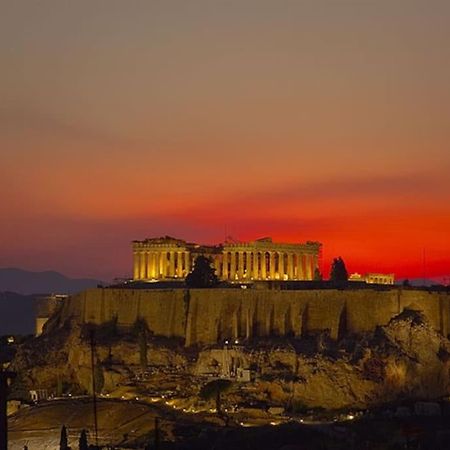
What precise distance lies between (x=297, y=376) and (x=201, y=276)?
18.0m

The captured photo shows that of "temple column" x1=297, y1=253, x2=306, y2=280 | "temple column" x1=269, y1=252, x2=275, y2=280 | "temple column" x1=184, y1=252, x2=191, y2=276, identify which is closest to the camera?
"temple column" x1=269, y1=252, x2=275, y2=280

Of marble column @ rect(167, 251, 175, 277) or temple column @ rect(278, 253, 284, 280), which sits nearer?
temple column @ rect(278, 253, 284, 280)

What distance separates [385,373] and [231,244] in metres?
32.0

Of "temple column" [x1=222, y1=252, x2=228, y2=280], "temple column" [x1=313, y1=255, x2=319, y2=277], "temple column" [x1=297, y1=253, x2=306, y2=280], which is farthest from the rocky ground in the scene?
Answer: "temple column" [x1=313, y1=255, x2=319, y2=277]

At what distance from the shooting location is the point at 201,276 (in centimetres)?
7625

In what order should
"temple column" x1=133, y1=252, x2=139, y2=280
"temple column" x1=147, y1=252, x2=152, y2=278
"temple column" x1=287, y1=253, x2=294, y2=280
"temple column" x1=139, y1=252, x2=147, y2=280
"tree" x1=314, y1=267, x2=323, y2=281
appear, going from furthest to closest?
"temple column" x1=133, y1=252, x2=139, y2=280 < "temple column" x1=139, y1=252, x2=147, y2=280 < "temple column" x1=147, y1=252, x2=152, y2=278 < "temple column" x1=287, y1=253, x2=294, y2=280 < "tree" x1=314, y1=267, x2=323, y2=281

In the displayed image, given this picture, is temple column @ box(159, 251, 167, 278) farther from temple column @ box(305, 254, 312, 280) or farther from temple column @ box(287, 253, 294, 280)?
temple column @ box(305, 254, 312, 280)

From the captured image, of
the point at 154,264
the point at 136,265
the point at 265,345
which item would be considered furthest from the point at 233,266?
the point at 265,345

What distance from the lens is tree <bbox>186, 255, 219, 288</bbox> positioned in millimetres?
75438

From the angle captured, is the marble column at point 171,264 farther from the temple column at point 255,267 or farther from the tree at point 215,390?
the tree at point 215,390

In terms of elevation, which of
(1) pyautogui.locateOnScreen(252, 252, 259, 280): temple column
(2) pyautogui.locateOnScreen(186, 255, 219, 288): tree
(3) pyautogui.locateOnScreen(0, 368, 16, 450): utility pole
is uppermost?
(1) pyautogui.locateOnScreen(252, 252, 259, 280): temple column

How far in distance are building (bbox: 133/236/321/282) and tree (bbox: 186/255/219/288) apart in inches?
348

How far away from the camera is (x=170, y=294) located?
72.2m

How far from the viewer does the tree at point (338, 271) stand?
82.1 m
